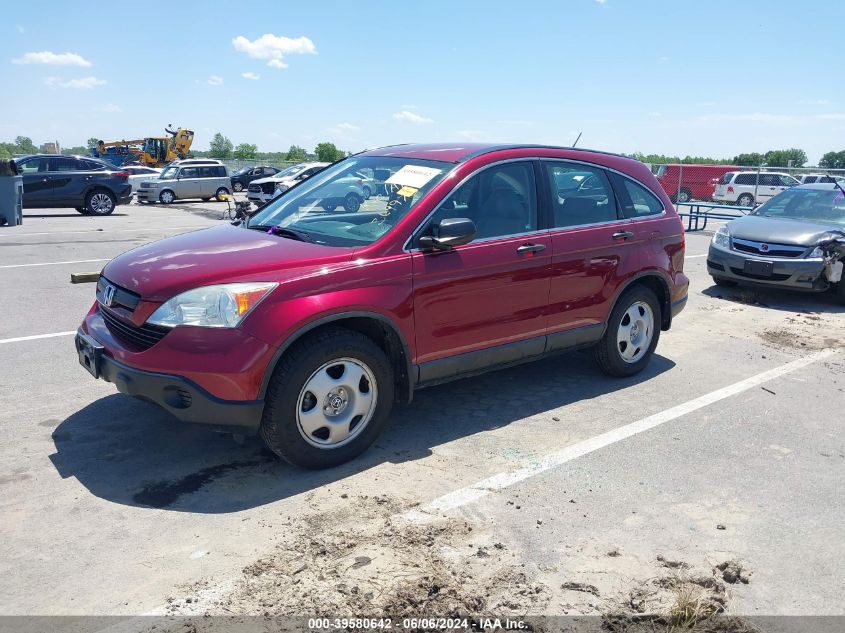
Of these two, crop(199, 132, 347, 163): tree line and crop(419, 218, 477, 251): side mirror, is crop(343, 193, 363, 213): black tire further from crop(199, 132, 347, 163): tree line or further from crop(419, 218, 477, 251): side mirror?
crop(199, 132, 347, 163): tree line

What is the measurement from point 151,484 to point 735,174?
27157mm

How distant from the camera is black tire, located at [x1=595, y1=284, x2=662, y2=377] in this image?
5.80 m

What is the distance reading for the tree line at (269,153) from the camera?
62.8 metres

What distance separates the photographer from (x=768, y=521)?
12.5 ft

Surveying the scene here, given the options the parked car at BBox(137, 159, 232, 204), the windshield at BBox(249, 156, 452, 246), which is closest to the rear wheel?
the windshield at BBox(249, 156, 452, 246)

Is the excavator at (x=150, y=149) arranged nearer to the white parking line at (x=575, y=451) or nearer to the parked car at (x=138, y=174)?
the parked car at (x=138, y=174)

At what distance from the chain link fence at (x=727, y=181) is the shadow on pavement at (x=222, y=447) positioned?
20.5 metres

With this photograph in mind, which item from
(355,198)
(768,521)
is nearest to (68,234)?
(355,198)

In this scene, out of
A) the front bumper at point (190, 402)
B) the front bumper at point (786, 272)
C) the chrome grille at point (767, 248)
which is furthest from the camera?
the chrome grille at point (767, 248)

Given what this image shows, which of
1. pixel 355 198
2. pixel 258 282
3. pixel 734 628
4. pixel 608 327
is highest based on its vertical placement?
pixel 355 198

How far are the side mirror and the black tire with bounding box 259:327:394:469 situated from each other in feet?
2.35

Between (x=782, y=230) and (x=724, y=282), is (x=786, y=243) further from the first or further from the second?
(x=724, y=282)

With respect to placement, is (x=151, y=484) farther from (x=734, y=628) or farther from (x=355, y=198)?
(x=734, y=628)

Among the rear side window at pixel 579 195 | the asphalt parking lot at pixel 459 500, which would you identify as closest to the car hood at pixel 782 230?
the asphalt parking lot at pixel 459 500
